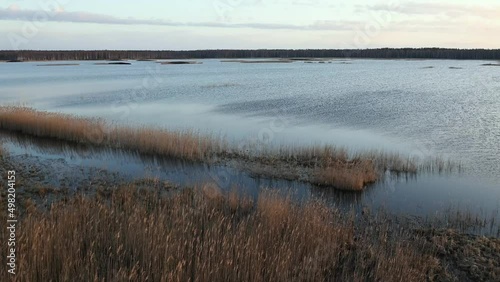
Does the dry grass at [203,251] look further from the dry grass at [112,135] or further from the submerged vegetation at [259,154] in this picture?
the dry grass at [112,135]

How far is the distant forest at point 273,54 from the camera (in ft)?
438

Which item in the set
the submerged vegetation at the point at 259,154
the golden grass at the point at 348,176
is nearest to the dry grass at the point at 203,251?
the golden grass at the point at 348,176

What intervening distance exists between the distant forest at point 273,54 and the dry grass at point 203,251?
13869 centimetres

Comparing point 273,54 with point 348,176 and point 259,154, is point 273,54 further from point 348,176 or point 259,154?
point 348,176

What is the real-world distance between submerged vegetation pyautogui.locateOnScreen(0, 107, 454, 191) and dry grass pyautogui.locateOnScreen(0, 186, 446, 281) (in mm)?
5218

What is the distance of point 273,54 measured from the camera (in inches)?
7175

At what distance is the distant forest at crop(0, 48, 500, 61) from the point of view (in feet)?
438

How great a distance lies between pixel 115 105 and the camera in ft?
105

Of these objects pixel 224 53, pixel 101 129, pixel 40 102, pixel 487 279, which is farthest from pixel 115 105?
pixel 224 53

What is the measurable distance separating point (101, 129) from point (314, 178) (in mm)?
11297

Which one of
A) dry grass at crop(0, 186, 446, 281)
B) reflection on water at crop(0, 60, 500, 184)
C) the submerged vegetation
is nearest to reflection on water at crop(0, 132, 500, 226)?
the submerged vegetation

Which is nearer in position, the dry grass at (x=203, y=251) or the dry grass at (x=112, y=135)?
the dry grass at (x=203, y=251)

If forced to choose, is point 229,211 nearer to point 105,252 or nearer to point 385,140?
point 105,252

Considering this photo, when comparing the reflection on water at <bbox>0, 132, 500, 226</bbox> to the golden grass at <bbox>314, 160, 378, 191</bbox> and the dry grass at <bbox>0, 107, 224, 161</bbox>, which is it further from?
the dry grass at <bbox>0, 107, 224, 161</bbox>
